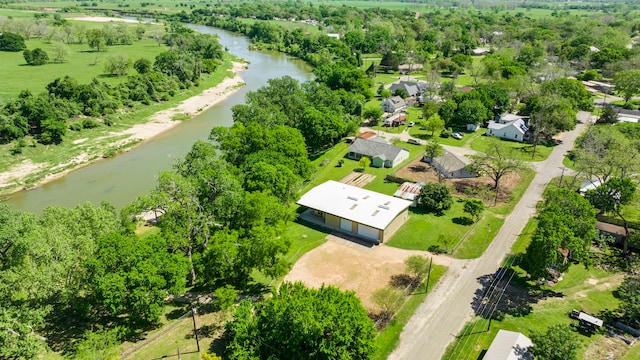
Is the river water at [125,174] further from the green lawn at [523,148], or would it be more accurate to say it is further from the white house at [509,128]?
the white house at [509,128]

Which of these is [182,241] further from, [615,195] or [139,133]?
[139,133]

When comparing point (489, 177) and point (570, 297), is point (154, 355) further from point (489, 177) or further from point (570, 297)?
point (489, 177)

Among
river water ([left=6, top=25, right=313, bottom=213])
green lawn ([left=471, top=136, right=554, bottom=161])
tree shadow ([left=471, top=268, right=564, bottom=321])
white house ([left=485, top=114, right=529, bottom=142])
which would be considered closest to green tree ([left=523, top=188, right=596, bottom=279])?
tree shadow ([left=471, top=268, right=564, bottom=321])

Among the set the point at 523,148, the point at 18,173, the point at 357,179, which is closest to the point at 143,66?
the point at 18,173

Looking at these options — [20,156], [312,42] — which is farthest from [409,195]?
[312,42]

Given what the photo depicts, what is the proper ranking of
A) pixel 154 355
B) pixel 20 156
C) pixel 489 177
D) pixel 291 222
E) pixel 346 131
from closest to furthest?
1. pixel 154 355
2. pixel 291 222
3. pixel 489 177
4. pixel 20 156
5. pixel 346 131

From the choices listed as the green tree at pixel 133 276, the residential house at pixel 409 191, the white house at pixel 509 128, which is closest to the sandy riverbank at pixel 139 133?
the green tree at pixel 133 276

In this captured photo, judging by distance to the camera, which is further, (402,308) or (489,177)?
(489,177)
